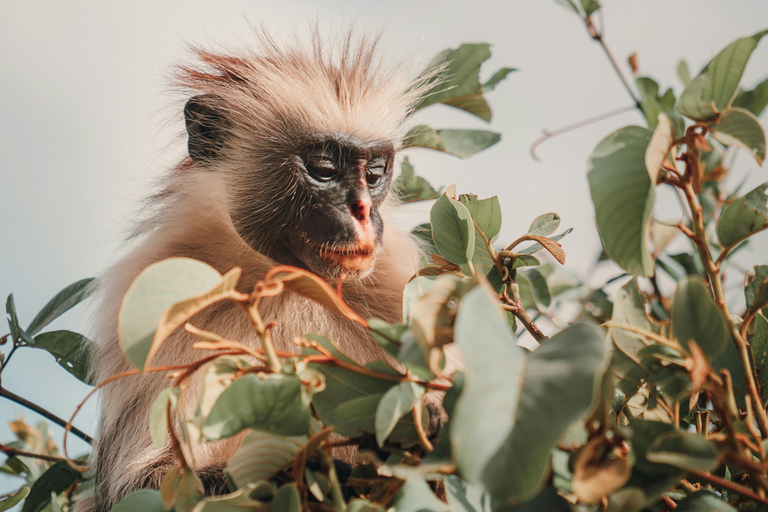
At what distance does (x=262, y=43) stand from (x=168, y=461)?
1.68m

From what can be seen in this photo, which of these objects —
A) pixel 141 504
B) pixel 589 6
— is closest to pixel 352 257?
pixel 589 6

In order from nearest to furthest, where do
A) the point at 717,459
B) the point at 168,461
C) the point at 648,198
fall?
1. the point at 717,459
2. the point at 648,198
3. the point at 168,461

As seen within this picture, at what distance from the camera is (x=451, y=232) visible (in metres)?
0.88

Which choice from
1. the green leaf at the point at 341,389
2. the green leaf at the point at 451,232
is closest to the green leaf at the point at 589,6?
the green leaf at the point at 451,232

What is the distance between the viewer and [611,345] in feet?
2.53

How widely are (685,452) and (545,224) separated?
1.92ft

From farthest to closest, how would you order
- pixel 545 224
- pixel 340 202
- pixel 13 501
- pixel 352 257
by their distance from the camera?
pixel 340 202 → pixel 352 257 → pixel 13 501 → pixel 545 224

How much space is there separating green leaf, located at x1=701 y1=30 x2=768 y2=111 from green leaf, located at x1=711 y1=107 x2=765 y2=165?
34 mm

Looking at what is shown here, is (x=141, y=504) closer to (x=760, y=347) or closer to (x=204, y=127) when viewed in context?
(x=760, y=347)

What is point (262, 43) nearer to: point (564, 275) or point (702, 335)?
point (564, 275)

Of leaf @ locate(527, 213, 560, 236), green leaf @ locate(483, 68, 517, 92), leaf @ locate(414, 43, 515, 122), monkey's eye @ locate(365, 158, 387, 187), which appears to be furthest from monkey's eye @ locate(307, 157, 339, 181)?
leaf @ locate(527, 213, 560, 236)

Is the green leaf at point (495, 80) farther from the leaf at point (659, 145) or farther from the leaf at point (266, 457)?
→ the leaf at point (266, 457)

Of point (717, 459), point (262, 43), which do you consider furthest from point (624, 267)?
point (262, 43)

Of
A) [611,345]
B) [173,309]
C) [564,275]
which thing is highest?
[173,309]
